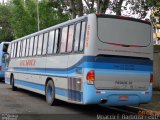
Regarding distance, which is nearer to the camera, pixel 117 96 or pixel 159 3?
pixel 117 96

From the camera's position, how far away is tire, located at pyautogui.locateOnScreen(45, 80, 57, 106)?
50.2 feet

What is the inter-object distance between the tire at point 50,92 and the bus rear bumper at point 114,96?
9.59 feet

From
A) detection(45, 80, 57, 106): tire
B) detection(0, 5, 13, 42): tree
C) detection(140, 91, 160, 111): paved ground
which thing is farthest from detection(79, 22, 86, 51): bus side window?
detection(0, 5, 13, 42): tree

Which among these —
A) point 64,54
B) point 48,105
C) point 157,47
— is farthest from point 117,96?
point 157,47

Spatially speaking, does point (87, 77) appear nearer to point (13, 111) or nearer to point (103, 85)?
point (103, 85)

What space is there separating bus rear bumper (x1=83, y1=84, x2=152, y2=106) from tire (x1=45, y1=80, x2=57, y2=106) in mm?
2923

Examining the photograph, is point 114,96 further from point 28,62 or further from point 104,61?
point 28,62

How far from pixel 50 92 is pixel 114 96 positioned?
3.61 m

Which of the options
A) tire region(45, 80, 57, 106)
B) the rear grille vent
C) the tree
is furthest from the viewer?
the tree

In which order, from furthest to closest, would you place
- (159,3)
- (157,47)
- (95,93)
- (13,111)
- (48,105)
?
1. (157,47)
2. (159,3)
3. (48,105)
4. (13,111)
5. (95,93)

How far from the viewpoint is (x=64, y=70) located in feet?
46.8

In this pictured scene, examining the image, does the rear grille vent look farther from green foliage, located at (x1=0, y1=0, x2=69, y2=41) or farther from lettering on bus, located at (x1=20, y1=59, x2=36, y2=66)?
green foliage, located at (x1=0, y1=0, x2=69, y2=41)

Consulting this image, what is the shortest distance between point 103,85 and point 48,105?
3563 millimetres

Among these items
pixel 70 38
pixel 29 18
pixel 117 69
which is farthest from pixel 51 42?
pixel 29 18
